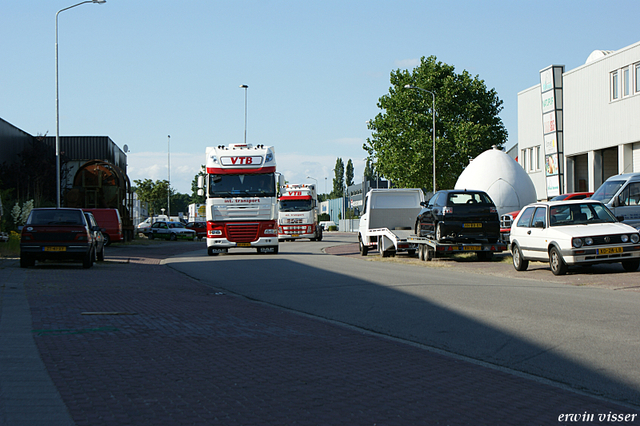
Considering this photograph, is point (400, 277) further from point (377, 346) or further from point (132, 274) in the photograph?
point (377, 346)

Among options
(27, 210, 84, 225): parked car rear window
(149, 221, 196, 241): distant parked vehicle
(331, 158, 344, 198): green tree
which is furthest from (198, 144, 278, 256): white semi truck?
(331, 158, 344, 198): green tree

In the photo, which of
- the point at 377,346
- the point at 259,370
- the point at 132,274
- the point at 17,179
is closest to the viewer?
the point at 259,370

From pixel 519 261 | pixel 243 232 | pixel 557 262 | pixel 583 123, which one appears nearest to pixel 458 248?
pixel 519 261

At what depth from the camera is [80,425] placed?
14.2ft

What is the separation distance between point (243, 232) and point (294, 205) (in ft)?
56.7

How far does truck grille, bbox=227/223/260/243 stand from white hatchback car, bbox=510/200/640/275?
435 inches

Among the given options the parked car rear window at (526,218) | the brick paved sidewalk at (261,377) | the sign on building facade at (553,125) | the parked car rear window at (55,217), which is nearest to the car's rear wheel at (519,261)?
the parked car rear window at (526,218)

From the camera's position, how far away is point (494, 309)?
10.2 metres

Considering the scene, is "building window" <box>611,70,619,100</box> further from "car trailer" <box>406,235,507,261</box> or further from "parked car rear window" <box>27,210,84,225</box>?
"parked car rear window" <box>27,210,84,225</box>

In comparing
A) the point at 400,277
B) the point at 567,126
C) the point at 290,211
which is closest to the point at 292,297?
the point at 400,277

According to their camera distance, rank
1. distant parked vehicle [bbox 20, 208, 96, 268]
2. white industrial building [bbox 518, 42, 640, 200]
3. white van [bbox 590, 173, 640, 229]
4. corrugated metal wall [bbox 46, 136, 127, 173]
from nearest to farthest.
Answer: distant parked vehicle [bbox 20, 208, 96, 268] → white van [bbox 590, 173, 640, 229] → white industrial building [bbox 518, 42, 640, 200] → corrugated metal wall [bbox 46, 136, 127, 173]

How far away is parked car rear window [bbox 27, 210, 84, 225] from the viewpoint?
18297 millimetres

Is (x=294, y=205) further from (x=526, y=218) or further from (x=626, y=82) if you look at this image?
(x=526, y=218)

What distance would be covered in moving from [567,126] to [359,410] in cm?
4181
